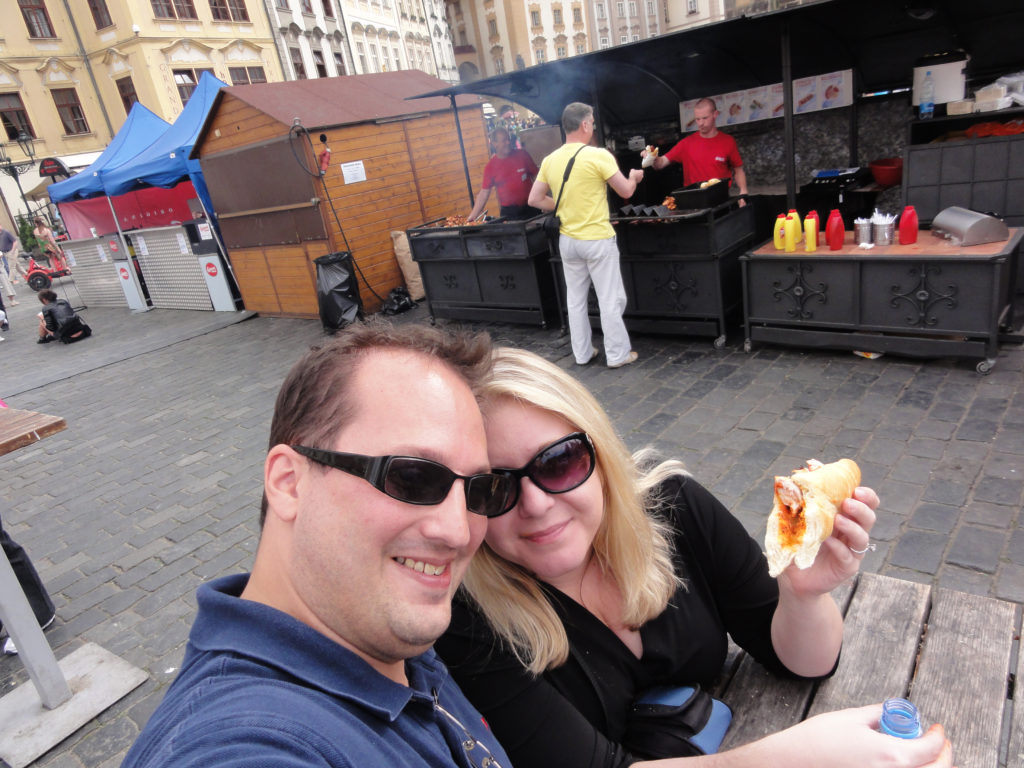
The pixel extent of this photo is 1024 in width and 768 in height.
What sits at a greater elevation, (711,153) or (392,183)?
(392,183)

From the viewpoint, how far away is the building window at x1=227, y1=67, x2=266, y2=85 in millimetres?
33969

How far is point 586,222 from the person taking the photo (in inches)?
241

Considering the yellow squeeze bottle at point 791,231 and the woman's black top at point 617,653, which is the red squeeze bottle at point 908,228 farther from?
the woman's black top at point 617,653

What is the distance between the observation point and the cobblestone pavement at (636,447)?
339 cm

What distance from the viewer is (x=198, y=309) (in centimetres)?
1395

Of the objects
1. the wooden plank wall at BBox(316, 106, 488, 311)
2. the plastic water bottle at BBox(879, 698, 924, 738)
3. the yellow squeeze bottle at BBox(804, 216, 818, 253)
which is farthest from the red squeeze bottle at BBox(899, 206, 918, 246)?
the wooden plank wall at BBox(316, 106, 488, 311)

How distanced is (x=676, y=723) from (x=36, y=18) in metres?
41.8

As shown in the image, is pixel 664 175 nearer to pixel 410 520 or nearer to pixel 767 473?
pixel 767 473

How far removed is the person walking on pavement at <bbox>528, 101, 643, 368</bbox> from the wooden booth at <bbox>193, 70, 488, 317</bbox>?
401cm

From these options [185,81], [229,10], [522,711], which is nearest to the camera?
[522,711]

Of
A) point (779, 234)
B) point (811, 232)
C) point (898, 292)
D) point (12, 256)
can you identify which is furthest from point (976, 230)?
point (12, 256)

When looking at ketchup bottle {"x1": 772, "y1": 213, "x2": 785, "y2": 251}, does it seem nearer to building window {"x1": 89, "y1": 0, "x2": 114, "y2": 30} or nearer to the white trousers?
the white trousers

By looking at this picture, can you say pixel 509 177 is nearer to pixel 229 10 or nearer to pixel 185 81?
pixel 185 81

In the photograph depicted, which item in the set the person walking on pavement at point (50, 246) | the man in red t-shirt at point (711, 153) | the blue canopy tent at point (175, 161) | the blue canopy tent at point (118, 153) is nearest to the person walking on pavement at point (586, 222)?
the man in red t-shirt at point (711, 153)
